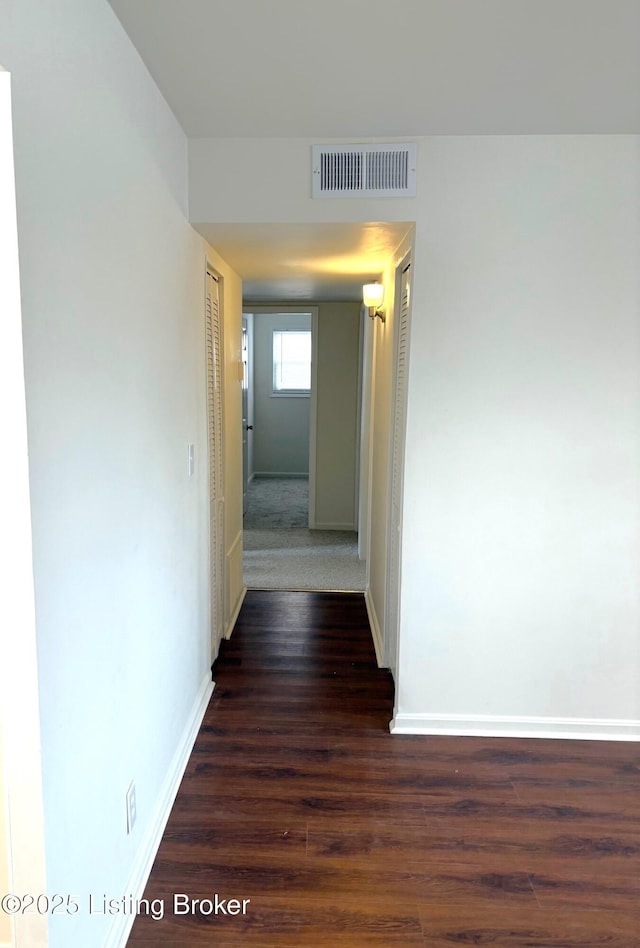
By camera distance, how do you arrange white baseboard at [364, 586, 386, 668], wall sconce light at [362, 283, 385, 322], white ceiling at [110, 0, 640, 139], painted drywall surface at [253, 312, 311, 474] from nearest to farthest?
white ceiling at [110, 0, 640, 139] → white baseboard at [364, 586, 386, 668] → wall sconce light at [362, 283, 385, 322] → painted drywall surface at [253, 312, 311, 474]

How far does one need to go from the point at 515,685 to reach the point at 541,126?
2259mm

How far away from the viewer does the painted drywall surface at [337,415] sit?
223 inches

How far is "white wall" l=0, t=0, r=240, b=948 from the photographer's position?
3.81 ft

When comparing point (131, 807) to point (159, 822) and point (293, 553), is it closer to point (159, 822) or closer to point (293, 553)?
point (159, 822)

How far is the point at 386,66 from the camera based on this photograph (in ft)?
5.81

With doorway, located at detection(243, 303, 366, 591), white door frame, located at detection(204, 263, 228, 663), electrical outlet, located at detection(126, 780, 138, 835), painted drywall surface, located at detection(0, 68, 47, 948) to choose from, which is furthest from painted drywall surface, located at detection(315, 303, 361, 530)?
painted drywall surface, located at detection(0, 68, 47, 948)

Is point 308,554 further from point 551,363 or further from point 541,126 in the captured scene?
point 541,126

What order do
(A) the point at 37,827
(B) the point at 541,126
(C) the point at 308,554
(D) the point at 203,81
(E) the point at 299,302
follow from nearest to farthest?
(A) the point at 37,827, (D) the point at 203,81, (B) the point at 541,126, (C) the point at 308,554, (E) the point at 299,302

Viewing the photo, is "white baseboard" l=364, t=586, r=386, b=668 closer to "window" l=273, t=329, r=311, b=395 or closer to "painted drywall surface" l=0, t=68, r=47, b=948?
"painted drywall surface" l=0, t=68, r=47, b=948

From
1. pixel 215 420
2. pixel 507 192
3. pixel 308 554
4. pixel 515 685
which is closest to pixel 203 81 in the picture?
pixel 507 192

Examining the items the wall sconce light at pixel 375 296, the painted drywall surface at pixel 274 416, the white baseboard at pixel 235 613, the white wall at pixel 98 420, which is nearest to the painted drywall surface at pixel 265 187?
the white wall at pixel 98 420

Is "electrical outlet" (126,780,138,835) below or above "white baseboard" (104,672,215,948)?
above

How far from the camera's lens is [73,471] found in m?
1.31

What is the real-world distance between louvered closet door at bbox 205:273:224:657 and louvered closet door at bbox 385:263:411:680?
2.98ft
